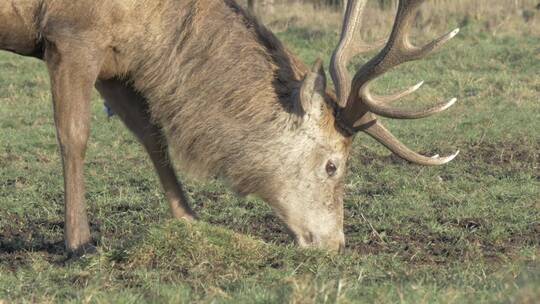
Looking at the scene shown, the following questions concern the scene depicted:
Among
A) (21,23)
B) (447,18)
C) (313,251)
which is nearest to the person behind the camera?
(313,251)

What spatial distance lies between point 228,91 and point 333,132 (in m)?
0.71

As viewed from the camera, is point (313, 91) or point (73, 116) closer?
point (313, 91)

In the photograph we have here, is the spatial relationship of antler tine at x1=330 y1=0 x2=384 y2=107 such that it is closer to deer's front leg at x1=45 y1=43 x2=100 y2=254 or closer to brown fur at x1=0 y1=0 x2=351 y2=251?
brown fur at x1=0 y1=0 x2=351 y2=251

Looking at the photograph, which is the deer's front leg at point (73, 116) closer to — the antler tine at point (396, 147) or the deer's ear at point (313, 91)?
the deer's ear at point (313, 91)

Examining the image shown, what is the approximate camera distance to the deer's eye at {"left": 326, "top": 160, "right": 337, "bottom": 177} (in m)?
6.65

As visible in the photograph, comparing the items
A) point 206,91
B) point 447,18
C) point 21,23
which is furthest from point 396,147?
point 447,18

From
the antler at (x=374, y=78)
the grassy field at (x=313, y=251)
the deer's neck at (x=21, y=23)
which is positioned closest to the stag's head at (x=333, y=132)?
the antler at (x=374, y=78)

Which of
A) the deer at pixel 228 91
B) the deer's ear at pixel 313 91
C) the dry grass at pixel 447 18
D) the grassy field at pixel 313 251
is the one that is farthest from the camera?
the dry grass at pixel 447 18

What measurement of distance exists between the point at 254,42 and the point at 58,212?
2.10m

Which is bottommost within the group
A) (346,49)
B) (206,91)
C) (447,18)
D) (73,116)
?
(447,18)

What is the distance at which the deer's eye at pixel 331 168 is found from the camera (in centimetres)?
665

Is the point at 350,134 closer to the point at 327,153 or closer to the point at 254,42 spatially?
the point at 327,153

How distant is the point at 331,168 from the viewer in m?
6.65

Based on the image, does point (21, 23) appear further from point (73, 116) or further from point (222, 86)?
point (222, 86)
